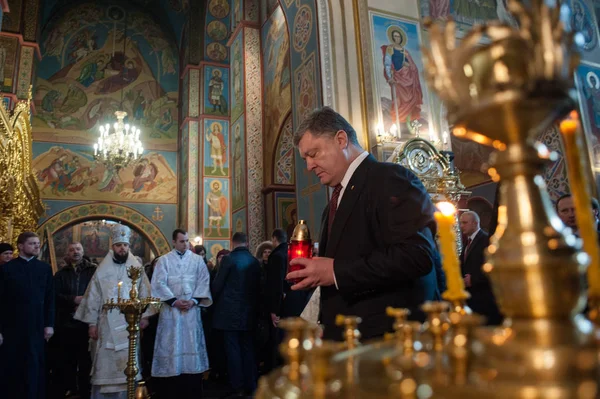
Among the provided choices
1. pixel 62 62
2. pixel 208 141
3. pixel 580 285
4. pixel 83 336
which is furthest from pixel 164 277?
pixel 62 62

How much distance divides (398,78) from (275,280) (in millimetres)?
3483

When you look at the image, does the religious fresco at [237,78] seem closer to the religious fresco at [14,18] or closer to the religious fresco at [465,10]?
the religious fresco at [465,10]

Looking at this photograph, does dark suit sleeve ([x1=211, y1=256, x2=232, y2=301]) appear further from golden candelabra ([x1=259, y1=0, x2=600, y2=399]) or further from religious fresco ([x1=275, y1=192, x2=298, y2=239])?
golden candelabra ([x1=259, y1=0, x2=600, y2=399])

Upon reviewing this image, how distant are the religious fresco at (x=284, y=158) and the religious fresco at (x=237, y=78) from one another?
5.49ft

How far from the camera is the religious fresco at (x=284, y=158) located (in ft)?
34.1

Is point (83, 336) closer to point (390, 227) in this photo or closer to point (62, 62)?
point (390, 227)

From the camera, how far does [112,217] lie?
655 inches

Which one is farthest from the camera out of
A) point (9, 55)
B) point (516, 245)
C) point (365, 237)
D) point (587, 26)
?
point (9, 55)

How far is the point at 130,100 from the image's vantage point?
1788cm

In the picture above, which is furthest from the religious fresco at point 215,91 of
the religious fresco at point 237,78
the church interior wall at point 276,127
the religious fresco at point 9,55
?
the religious fresco at point 9,55

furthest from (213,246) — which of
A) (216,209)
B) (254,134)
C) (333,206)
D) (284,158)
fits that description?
(333,206)

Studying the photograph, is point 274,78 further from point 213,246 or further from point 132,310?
point 132,310

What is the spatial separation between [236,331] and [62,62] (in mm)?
15744

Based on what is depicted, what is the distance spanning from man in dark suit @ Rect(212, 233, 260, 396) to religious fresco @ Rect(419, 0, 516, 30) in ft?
16.2
